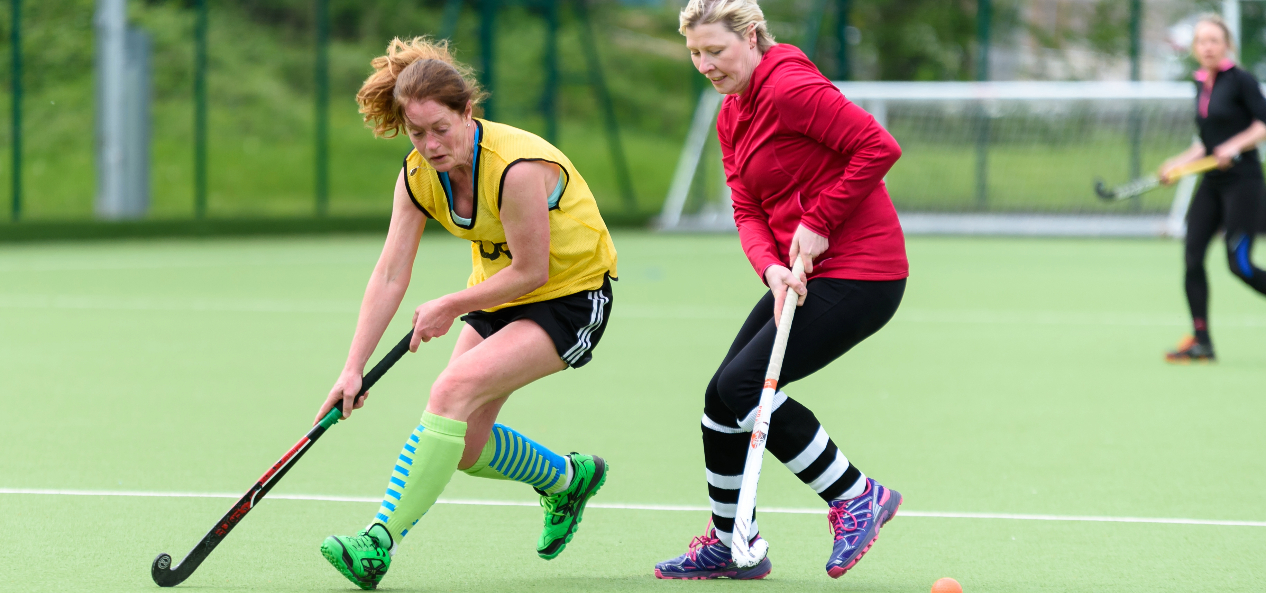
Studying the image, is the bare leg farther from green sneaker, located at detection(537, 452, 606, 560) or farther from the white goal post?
the white goal post

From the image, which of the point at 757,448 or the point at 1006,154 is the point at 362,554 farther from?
the point at 1006,154

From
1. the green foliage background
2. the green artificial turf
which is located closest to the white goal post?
the green foliage background

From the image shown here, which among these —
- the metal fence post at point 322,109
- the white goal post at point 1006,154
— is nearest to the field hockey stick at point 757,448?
the metal fence post at point 322,109

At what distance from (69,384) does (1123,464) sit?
15.3 ft

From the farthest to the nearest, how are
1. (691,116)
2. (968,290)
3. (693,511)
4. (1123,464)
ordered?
1. (691,116)
2. (968,290)
3. (1123,464)
4. (693,511)

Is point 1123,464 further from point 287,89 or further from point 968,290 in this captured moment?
point 287,89

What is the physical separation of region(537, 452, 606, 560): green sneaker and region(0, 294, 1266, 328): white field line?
19.4 feet

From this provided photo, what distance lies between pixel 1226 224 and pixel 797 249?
4.96 m

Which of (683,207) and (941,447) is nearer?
(941,447)

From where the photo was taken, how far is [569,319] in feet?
12.8

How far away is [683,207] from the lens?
844 inches

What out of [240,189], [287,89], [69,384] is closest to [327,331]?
[69,384]

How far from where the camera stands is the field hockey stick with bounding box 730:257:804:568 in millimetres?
3645

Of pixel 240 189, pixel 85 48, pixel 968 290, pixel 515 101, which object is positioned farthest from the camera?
pixel 515 101
